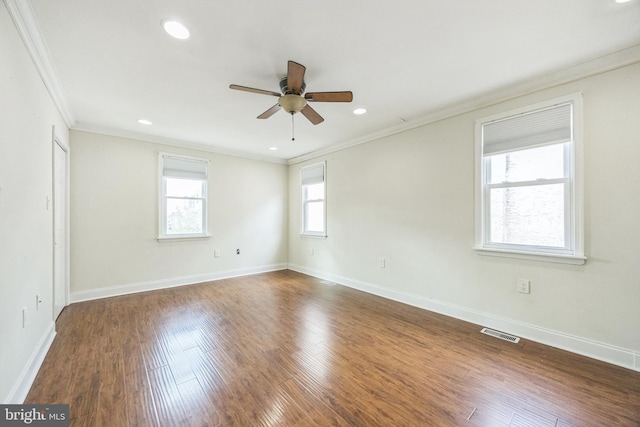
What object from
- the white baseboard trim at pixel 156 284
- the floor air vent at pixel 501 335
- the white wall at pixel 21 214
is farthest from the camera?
the white baseboard trim at pixel 156 284

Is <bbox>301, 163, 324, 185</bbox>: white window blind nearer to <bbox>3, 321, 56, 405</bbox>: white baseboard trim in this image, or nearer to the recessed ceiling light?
the recessed ceiling light

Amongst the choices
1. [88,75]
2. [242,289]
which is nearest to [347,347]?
[242,289]

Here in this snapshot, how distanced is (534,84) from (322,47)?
214 cm

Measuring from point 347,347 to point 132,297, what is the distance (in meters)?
3.39

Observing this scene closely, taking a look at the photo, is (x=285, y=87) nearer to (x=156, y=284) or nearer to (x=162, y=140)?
(x=162, y=140)

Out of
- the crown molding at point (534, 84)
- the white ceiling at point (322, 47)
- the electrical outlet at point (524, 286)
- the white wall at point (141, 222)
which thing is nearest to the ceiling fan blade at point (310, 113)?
the white ceiling at point (322, 47)

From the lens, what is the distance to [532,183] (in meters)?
2.60

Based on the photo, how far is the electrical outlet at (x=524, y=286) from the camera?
2587 mm

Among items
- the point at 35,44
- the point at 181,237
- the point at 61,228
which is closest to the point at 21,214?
the point at 35,44

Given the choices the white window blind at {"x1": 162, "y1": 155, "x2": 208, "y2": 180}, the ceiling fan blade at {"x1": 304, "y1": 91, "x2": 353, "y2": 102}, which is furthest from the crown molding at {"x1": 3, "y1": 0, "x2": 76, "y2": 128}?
the ceiling fan blade at {"x1": 304, "y1": 91, "x2": 353, "y2": 102}

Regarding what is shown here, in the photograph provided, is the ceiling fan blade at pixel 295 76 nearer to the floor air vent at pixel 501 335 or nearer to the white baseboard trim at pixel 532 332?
the white baseboard trim at pixel 532 332

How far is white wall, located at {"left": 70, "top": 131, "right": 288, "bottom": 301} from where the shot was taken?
372cm

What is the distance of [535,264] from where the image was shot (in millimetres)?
2555

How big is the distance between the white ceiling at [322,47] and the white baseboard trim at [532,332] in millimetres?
2448
